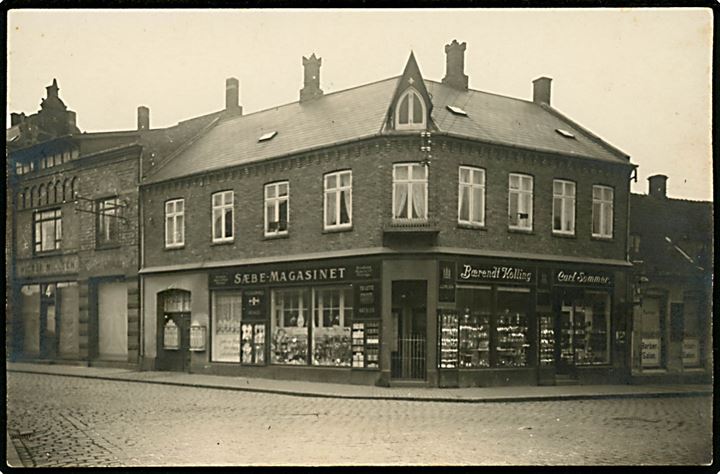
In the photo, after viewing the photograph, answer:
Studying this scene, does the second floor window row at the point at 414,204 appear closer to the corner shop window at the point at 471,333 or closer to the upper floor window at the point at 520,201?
the upper floor window at the point at 520,201

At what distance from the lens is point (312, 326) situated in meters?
21.7

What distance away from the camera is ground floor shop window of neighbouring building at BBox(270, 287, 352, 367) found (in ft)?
68.8

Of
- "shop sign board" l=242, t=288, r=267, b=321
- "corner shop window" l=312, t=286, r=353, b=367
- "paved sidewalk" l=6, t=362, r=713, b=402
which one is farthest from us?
"shop sign board" l=242, t=288, r=267, b=321

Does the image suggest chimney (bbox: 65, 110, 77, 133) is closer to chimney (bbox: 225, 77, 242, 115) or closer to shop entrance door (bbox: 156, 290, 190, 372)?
chimney (bbox: 225, 77, 242, 115)

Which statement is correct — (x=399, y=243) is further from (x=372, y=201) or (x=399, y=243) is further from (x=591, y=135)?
(x=591, y=135)

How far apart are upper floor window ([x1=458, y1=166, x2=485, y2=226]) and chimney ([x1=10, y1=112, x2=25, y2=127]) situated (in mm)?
11282

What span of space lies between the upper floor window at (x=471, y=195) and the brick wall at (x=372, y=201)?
171mm

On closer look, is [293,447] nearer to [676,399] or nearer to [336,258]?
[676,399]

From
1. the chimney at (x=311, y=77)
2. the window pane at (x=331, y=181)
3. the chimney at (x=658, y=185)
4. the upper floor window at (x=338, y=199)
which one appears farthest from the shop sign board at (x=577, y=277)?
the chimney at (x=311, y=77)

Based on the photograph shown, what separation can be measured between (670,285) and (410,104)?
8330 mm

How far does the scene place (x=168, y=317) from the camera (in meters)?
24.3

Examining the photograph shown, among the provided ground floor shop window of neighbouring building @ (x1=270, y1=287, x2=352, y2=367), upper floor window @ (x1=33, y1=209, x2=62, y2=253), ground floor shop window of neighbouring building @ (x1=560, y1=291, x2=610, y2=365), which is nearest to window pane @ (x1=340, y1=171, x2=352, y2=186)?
ground floor shop window of neighbouring building @ (x1=270, y1=287, x2=352, y2=367)

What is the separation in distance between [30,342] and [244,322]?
707 centimetres

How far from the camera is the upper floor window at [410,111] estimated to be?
19.2m
